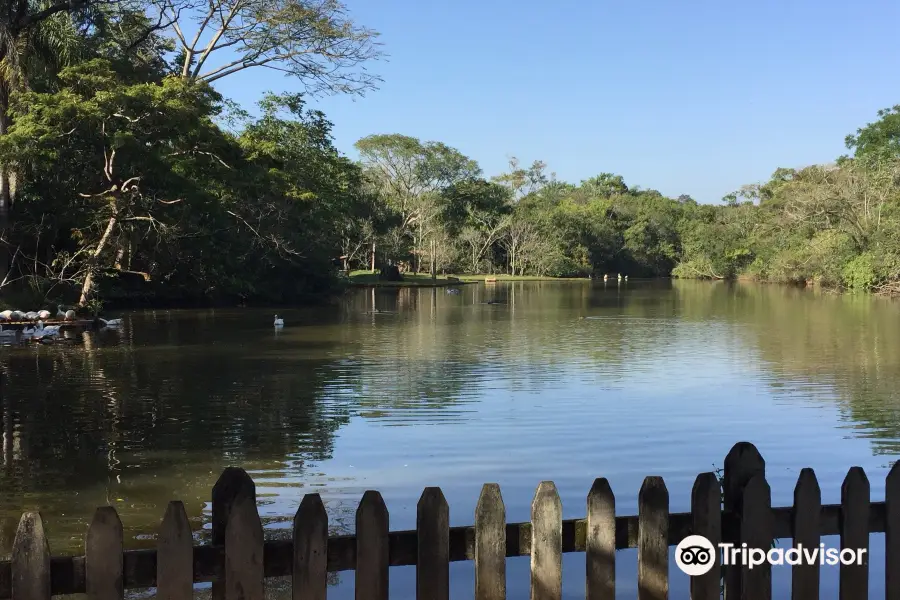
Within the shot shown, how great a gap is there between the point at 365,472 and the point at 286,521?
157 cm

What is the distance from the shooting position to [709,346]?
18.7m

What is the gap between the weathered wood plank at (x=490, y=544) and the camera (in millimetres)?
2549

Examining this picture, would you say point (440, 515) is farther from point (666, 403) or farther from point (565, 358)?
point (565, 358)

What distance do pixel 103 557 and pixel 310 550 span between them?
0.58m

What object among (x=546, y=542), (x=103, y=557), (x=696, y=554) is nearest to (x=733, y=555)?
(x=696, y=554)

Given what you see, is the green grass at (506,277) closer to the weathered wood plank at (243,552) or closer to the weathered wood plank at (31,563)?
the weathered wood plank at (243,552)

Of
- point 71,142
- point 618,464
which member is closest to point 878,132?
point 71,142

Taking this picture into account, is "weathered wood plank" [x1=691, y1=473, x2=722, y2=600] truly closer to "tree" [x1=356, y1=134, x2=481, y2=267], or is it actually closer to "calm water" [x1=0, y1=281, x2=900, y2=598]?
"calm water" [x1=0, y1=281, x2=900, y2=598]

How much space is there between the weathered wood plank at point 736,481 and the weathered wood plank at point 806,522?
14 cm

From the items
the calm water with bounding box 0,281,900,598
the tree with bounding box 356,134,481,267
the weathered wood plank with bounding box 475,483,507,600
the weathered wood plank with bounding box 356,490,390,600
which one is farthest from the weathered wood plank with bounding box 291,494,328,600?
the tree with bounding box 356,134,481,267

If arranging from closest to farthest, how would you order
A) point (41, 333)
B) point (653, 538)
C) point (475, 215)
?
point (653, 538), point (41, 333), point (475, 215)

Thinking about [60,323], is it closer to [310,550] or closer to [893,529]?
[310,550]

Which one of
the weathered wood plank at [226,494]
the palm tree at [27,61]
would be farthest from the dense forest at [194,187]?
the weathered wood plank at [226,494]

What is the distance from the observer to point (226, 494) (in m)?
2.46
